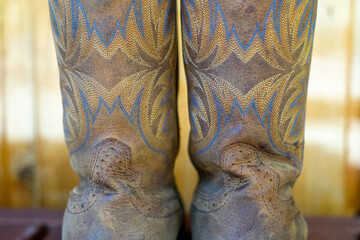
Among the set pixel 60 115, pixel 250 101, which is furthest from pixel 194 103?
pixel 60 115

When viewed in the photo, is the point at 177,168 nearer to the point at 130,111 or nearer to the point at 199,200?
the point at 199,200

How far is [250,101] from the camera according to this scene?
662 mm

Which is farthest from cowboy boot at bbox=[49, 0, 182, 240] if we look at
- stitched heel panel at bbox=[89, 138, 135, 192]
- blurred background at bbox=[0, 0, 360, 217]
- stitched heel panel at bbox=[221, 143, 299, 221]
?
blurred background at bbox=[0, 0, 360, 217]

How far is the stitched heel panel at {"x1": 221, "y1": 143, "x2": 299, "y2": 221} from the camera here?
663 millimetres

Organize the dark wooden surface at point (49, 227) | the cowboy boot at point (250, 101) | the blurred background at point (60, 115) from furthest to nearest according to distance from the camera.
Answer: the blurred background at point (60, 115), the dark wooden surface at point (49, 227), the cowboy boot at point (250, 101)

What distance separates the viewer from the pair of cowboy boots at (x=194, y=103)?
64 centimetres

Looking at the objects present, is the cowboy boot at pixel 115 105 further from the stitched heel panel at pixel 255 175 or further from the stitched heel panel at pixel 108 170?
the stitched heel panel at pixel 255 175

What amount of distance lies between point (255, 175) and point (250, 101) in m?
0.13

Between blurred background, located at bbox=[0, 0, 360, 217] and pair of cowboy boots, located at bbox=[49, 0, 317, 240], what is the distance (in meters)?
0.45

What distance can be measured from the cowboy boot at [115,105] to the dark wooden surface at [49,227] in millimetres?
201

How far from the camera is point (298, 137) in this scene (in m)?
0.71

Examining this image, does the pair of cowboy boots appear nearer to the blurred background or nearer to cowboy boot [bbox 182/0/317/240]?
cowboy boot [bbox 182/0/317/240]

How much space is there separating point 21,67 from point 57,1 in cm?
58

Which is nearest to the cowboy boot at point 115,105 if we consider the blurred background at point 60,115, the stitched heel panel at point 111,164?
the stitched heel panel at point 111,164
